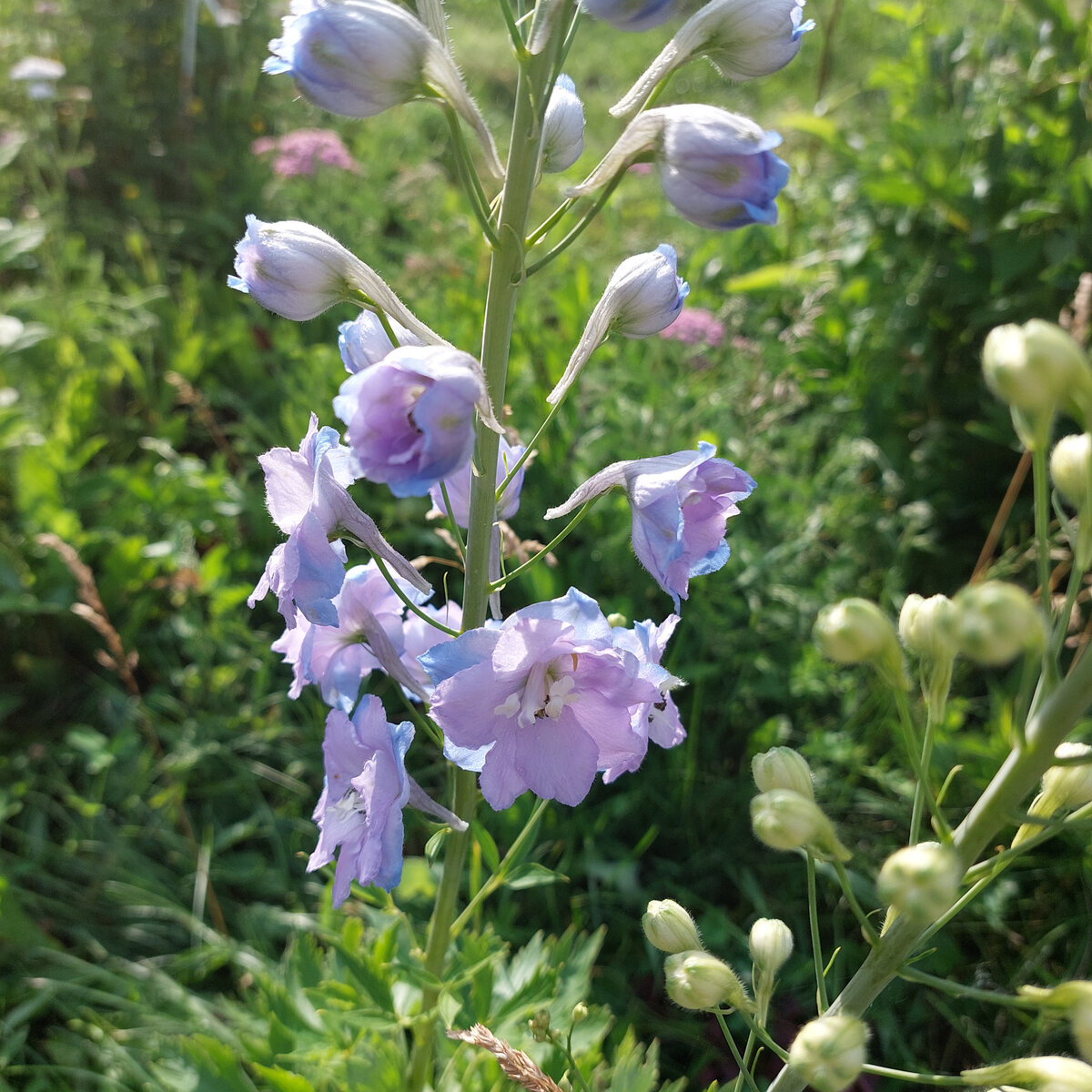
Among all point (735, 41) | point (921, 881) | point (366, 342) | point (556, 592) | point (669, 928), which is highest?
point (735, 41)

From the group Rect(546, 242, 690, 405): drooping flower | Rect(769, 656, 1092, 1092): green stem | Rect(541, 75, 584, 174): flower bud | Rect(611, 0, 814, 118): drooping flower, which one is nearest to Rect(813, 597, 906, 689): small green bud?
Rect(769, 656, 1092, 1092): green stem

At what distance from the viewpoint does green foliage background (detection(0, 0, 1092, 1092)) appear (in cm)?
225

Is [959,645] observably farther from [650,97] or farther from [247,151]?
[247,151]

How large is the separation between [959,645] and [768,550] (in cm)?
202

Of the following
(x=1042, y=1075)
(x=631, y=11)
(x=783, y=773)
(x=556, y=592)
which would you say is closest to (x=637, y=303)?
(x=631, y=11)

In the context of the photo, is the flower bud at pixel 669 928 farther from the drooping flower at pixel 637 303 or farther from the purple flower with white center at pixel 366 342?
the purple flower with white center at pixel 366 342

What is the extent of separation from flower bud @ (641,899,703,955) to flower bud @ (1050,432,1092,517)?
0.71 meters

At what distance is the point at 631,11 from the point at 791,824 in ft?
3.21

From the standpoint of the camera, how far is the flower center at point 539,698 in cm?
124

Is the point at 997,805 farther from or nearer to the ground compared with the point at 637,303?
nearer to the ground

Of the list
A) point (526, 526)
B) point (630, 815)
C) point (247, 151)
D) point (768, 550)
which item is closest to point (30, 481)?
point (526, 526)

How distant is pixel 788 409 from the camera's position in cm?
293

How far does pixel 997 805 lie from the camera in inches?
38.5

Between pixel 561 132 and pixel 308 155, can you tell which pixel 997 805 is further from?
pixel 308 155
